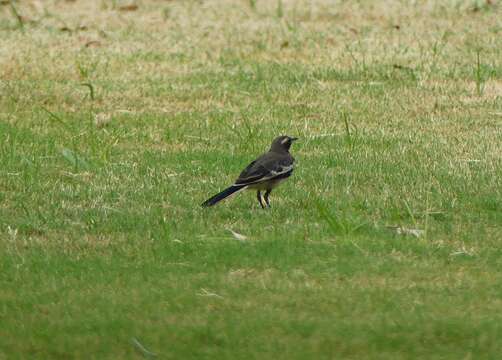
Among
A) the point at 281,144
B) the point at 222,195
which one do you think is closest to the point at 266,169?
the point at 222,195

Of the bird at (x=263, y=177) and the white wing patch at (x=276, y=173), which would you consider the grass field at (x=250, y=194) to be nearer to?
the bird at (x=263, y=177)

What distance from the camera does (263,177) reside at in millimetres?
8484

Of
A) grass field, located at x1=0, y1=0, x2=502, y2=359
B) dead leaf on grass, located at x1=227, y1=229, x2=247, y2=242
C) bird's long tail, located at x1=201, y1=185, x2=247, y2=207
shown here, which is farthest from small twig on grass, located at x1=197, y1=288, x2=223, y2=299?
bird's long tail, located at x1=201, y1=185, x2=247, y2=207

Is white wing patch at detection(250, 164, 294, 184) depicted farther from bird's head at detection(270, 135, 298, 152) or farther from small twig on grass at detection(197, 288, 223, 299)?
small twig on grass at detection(197, 288, 223, 299)

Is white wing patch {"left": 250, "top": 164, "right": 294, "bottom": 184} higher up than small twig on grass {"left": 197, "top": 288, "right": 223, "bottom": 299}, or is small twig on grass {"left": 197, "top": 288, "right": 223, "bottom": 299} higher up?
white wing patch {"left": 250, "top": 164, "right": 294, "bottom": 184}

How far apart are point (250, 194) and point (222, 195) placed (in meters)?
1.01

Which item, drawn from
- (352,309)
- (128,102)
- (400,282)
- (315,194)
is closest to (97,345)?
(352,309)

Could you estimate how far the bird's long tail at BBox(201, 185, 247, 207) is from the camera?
8.29 m

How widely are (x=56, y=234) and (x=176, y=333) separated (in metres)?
2.03

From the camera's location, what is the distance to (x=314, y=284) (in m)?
6.89

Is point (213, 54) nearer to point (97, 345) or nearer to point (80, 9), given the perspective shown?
point (80, 9)

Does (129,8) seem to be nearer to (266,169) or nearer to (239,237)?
(266,169)

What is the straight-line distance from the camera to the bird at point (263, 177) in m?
8.40

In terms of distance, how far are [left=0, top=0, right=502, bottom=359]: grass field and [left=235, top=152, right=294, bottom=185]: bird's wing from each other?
0.76ft
